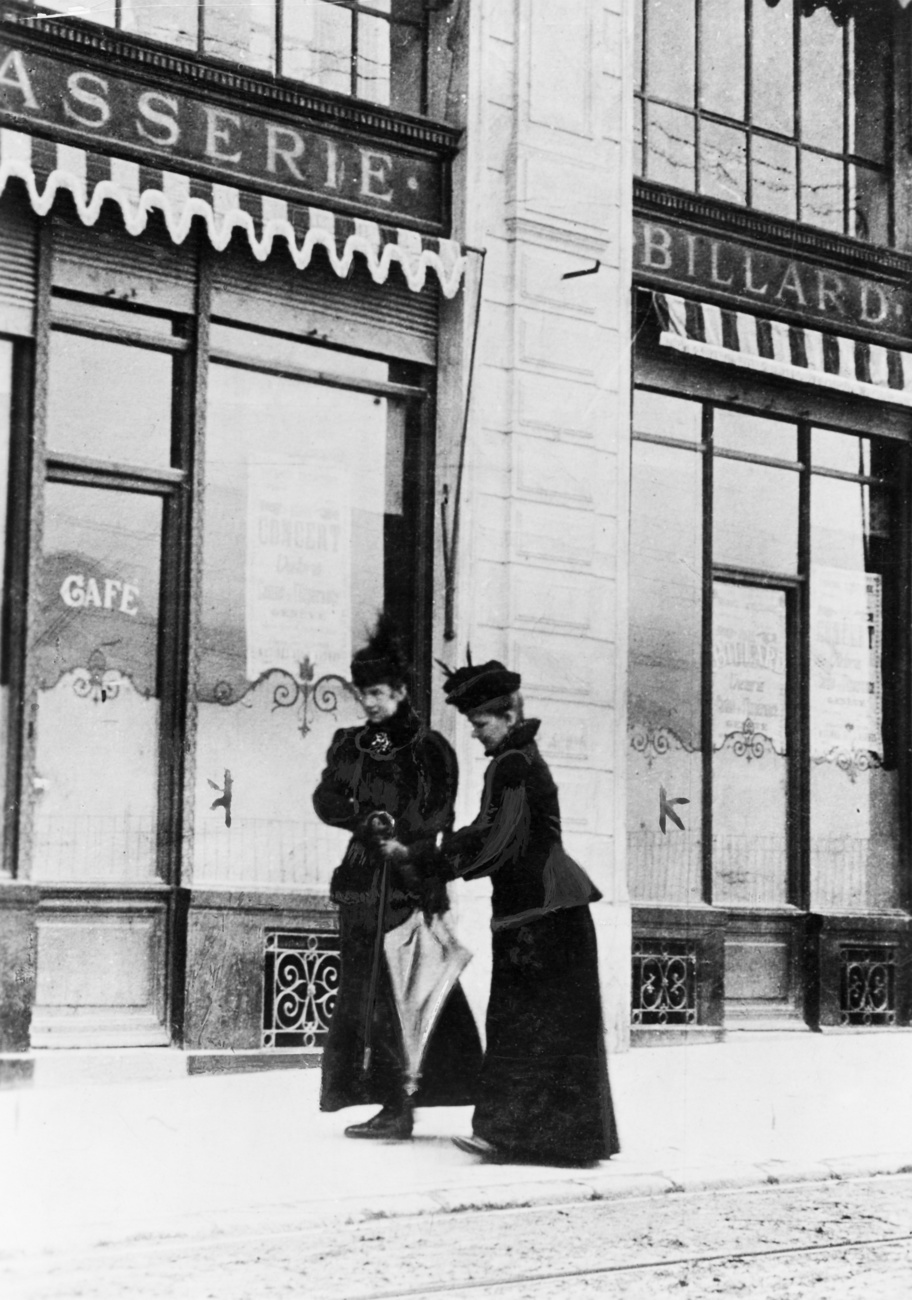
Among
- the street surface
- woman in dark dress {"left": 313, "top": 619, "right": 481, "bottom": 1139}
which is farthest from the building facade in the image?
the street surface

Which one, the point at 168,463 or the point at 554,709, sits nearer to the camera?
the point at 168,463

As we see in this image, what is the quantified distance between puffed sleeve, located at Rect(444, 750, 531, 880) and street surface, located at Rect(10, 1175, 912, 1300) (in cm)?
150

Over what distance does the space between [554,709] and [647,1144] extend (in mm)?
3415

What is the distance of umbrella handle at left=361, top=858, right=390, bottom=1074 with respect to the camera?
329 inches

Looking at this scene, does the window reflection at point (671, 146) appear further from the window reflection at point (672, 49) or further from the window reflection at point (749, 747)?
the window reflection at point (749, 747)

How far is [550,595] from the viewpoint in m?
11.5

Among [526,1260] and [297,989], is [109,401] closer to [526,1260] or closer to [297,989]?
[297,989]

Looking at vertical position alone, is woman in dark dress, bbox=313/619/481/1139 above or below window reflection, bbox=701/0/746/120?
below

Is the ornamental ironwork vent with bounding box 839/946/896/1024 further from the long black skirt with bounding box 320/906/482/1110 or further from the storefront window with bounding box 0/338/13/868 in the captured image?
the storefront window with bounding box 0/338/13/868

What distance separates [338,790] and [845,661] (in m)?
5.83

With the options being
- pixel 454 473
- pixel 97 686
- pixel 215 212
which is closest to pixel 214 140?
pixel 215 212

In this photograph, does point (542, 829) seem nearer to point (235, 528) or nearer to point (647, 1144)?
point (647, 1144)

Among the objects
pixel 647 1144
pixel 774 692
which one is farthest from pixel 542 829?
pixel 774 692

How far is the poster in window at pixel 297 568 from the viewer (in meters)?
10.6
